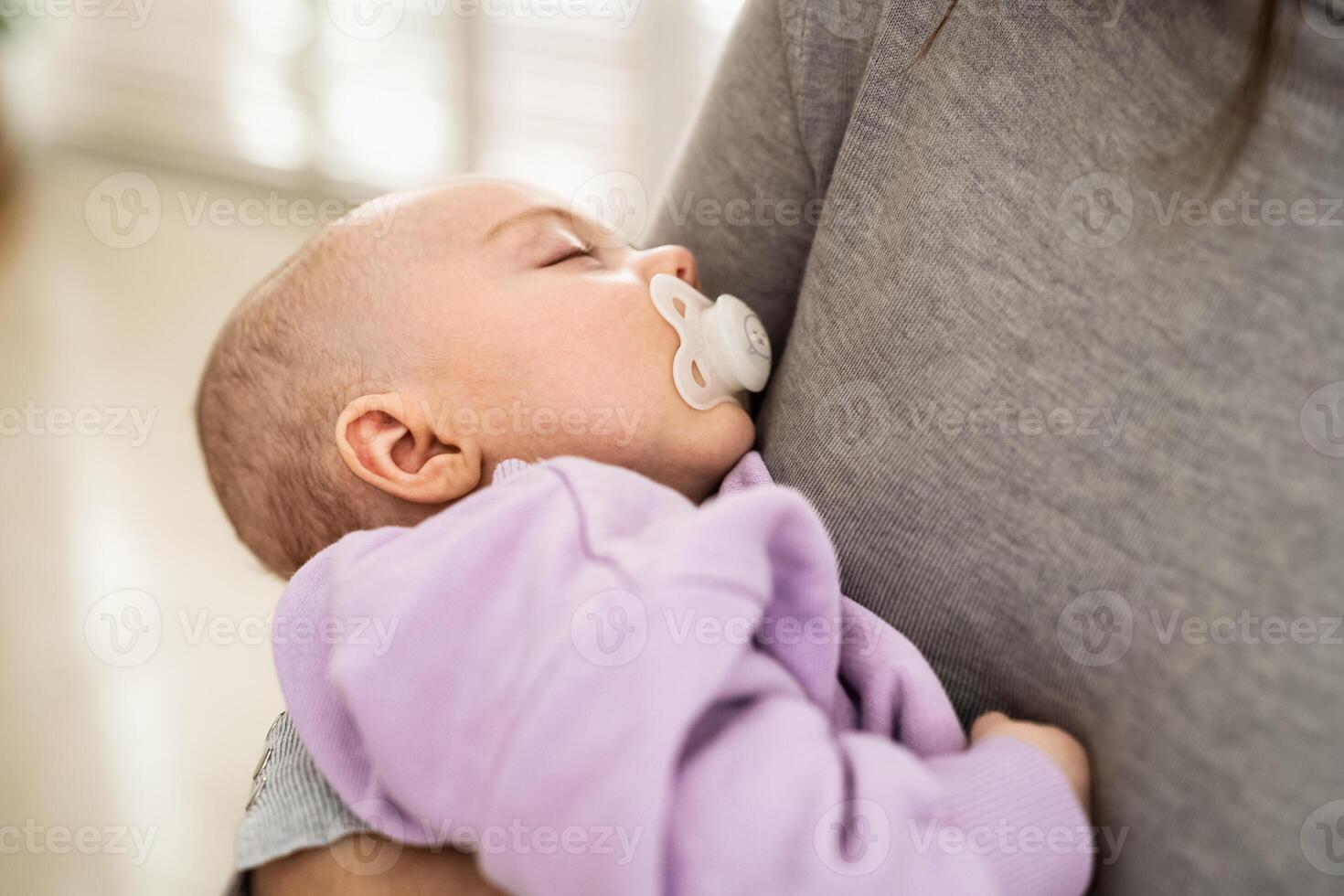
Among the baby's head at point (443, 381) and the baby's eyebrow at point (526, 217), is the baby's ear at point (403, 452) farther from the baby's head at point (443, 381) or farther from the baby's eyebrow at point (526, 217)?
the baby's eyebrow at point (526, 217)

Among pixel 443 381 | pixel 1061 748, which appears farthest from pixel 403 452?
pixel 1061 748

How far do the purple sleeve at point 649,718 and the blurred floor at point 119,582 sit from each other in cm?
91

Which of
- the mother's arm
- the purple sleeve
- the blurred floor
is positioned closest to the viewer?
the purple sleeve

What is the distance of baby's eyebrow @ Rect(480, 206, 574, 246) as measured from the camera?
3.58 feet

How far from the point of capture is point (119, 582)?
2297 mm

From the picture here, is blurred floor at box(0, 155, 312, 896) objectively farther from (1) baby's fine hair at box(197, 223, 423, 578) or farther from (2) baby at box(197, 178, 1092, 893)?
(2) baby at box(197, 178, 1092, 893)

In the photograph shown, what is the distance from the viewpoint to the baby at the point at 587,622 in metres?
0.68

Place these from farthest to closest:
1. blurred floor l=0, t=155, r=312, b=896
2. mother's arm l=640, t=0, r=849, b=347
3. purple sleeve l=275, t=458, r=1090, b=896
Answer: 1. blurred floor l=0, t=155, r=312, b=896
2. mother's arm l=640, t=0, r=849, b=347
3. purple sleeve l=275, t=458, r=1090, b=896

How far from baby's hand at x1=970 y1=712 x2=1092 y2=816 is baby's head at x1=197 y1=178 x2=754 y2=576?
0.38m

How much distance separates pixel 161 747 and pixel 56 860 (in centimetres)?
25

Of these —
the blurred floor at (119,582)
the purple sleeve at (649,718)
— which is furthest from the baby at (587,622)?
the blurred floor at (119,582)

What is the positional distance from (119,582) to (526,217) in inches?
65.9

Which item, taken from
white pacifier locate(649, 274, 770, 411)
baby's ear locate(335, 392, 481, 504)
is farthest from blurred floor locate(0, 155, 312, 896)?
white pacifier locate(649, 274, 770, 411)

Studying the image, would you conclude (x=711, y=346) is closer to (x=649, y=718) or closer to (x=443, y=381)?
(x=443, y=381)
